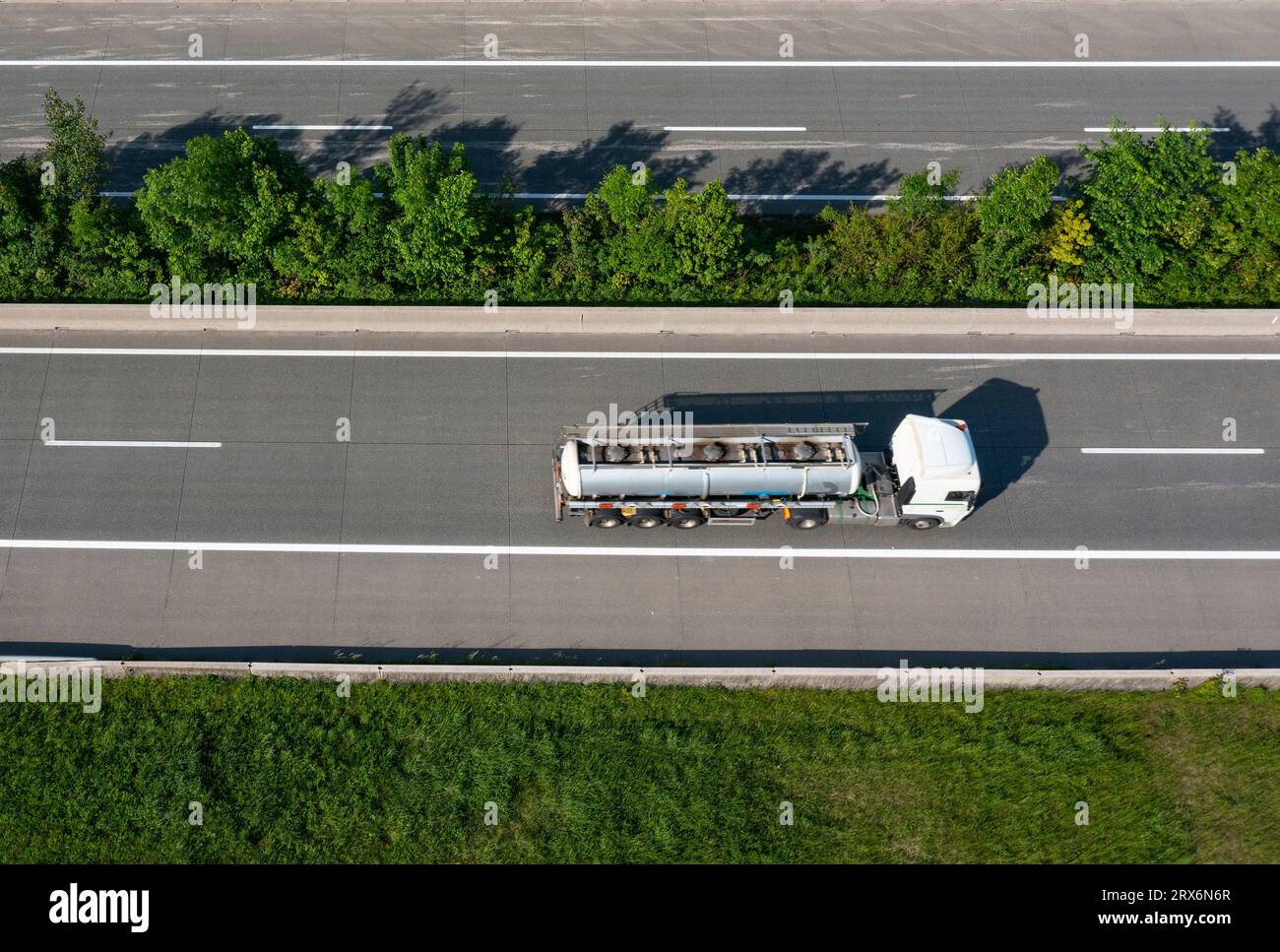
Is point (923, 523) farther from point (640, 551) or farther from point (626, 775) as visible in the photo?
→ point (626, 775)

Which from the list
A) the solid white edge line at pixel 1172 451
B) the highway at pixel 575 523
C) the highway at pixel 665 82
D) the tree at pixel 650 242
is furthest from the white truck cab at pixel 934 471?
the highway at pixel 665 82

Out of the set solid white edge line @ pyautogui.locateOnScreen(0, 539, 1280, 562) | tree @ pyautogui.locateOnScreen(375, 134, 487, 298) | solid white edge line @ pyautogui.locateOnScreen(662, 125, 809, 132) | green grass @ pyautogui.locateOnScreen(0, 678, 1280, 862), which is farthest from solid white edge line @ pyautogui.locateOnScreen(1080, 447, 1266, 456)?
tree @ pyautogui.locateOnScreen(375, 134, 487, 298)

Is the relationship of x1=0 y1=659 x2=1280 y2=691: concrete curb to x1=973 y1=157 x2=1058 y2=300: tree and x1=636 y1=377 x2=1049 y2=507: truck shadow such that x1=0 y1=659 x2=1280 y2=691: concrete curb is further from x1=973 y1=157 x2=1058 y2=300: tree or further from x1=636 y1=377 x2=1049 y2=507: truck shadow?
x1=973 y1=157 x2=1058 y2=300: tree

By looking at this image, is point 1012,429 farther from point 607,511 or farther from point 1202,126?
point 1202,126

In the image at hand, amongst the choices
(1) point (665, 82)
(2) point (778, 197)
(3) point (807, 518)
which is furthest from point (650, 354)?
(1) point (665, 82)
